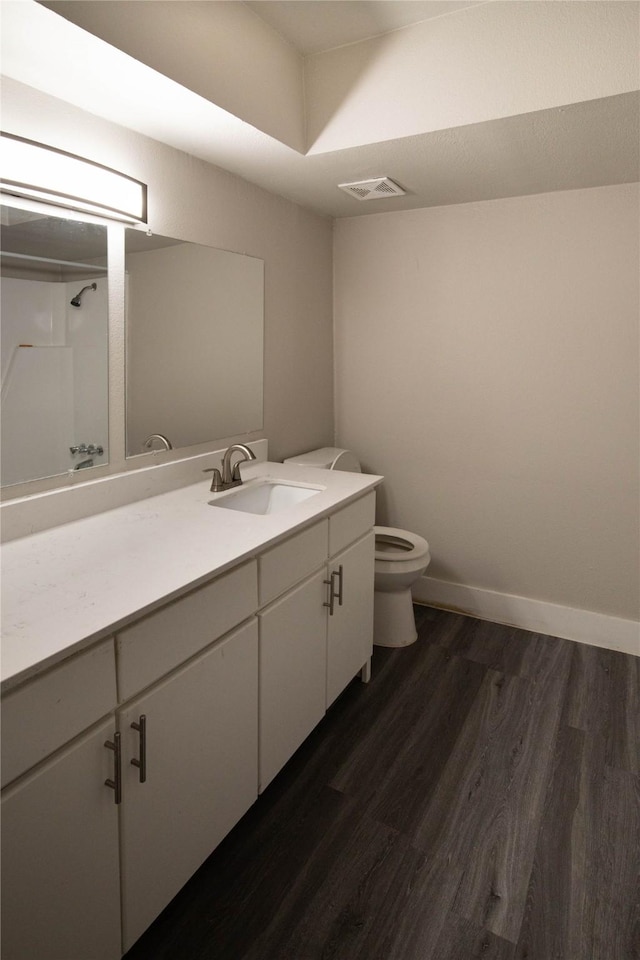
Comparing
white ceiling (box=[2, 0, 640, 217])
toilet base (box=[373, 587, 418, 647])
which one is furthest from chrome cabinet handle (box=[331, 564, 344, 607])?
white ceiling (box=[2, 0, 640, 217])

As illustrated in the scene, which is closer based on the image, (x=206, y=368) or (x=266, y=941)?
(x=266, y=941)

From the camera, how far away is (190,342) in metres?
2.26

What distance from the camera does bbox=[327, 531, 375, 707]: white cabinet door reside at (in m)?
2.06

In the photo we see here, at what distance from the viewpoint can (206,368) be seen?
236 centimetres

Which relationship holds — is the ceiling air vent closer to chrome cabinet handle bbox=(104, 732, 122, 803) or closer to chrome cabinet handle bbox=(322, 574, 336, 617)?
chrome cabinet handle bbox=(322, 574, 336, 617)

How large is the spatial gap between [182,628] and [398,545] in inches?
74.3

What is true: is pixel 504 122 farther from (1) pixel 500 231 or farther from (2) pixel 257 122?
(1) pixel 500 231

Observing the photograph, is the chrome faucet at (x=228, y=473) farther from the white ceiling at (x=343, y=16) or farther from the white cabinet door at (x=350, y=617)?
the white ceiling at (x=343, y=16)

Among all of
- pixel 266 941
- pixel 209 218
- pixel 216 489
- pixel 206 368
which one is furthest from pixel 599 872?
pixel 209 218

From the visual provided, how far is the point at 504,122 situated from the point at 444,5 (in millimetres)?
398

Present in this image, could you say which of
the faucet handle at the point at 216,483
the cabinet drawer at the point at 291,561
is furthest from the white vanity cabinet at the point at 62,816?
the faucet handle at the point at 216,483

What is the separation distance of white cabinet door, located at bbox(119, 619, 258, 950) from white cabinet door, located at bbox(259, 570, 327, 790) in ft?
0.21

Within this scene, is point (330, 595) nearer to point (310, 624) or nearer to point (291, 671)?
point (310, 624)

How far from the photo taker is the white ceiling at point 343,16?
71.7 inches
